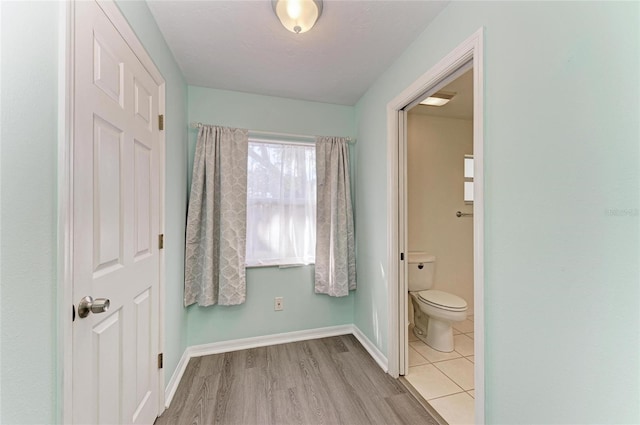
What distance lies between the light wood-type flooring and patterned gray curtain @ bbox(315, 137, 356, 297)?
2.09 feet

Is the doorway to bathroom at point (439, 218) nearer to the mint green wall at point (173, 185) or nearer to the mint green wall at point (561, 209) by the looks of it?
the mint green wall at point (561, 209)

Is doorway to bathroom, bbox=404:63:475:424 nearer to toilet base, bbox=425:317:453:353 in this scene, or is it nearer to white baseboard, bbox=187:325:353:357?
toilet base, bbox=425:317:453:353

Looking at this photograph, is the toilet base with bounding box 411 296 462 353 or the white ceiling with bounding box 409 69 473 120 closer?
the white ceiling with bounding box 409 69 473 120

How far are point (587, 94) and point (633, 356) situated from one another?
2.64 feet

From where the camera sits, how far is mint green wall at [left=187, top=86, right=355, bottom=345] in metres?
2.31

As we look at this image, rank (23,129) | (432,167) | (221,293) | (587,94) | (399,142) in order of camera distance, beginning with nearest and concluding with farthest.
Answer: (23,129) < (587,94) < (399,142) < (221,293) < (432,167)

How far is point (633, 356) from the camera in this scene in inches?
29.1

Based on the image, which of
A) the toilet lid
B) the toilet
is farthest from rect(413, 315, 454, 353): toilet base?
the toilet lid

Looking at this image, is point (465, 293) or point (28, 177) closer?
point (28, 177)

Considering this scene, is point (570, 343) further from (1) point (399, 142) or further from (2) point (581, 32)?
(1) point (399, 142)

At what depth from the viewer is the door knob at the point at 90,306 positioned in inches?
35.7

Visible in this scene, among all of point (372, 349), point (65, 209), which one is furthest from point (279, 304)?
point (65, 209)

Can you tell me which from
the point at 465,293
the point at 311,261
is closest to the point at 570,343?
the point at 311,261

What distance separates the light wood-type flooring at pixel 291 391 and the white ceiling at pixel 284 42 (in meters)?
2.39
